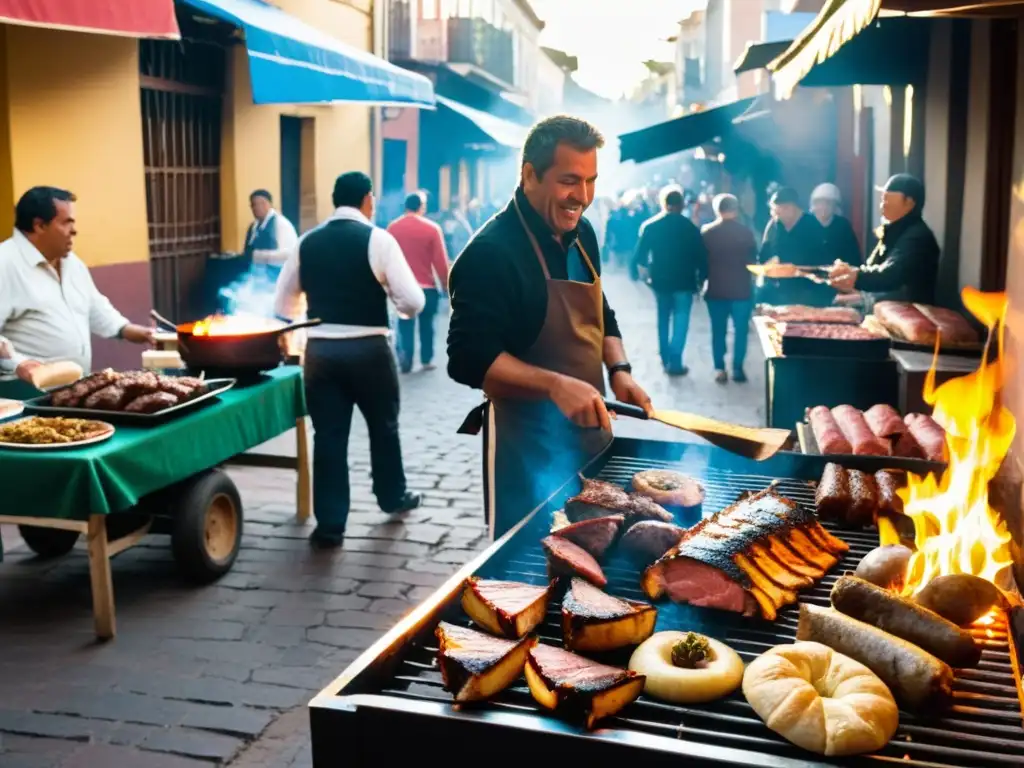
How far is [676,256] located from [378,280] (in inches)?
261

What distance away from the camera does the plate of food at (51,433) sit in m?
4.86

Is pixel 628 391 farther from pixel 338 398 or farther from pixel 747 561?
pixel 338 398

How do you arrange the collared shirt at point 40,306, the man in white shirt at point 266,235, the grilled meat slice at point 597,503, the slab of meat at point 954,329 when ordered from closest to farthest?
1. the grilled meat slice at point 597,503
2. the collared shirt at point 40,306
3. the slab of meat at point 954,329
4. the man in white shirt at point 266,235

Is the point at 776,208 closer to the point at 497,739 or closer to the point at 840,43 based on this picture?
the point at 840,43

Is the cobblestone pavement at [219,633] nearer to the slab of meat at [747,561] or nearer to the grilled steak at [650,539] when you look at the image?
the grilled steak at [650,539]

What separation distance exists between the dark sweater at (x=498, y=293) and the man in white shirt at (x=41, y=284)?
3098 millimetres

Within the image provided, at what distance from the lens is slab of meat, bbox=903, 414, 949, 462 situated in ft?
15.0

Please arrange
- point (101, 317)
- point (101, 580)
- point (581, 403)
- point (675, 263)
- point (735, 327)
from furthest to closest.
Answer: point (675, 263) → point (735, 327) → point (101, 317) → point (101, 580) → point (581, 403)

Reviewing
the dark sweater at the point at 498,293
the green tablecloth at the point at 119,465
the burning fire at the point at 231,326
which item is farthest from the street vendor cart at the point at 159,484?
the dark sweater at the point at 498,293

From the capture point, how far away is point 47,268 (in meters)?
6.16

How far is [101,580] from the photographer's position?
5.12 meters

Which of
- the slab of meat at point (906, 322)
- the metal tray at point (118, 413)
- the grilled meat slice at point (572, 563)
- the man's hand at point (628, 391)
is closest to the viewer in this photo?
the grilled meat slice at point (572, 563)

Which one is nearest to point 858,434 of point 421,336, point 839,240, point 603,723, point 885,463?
point 885,463

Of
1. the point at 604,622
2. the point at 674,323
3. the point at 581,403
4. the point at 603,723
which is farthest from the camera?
the point at 674,323
